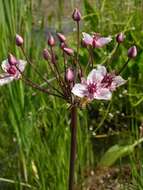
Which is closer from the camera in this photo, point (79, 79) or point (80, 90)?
point (80, 90)

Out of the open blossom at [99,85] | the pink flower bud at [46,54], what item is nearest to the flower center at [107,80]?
the open blossom at [99,85]

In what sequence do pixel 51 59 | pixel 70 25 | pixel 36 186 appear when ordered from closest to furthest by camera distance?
pixel 51 59 → pixel 36 186 → pixel 70 25

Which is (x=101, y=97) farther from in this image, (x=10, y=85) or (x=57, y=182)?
(x=10, y=85)

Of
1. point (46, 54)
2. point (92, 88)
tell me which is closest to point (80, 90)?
point (92, 88)

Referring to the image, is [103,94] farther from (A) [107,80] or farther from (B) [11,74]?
(B) [11,74]

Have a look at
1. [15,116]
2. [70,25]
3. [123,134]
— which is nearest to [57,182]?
[15,116]

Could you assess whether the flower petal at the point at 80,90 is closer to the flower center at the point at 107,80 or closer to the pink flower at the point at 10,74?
the flower center at the point at 107,80
